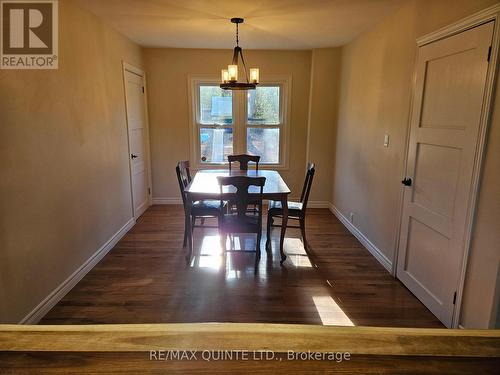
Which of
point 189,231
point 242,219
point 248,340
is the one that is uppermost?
point 248,340

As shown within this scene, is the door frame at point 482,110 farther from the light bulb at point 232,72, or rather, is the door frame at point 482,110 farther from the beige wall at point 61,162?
the beige wall at point 61,162

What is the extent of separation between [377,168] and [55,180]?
304 centimetres

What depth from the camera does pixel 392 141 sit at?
3135 mm

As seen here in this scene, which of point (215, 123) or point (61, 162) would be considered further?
point (215, 123)

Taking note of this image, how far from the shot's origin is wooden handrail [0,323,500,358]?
0.80 m

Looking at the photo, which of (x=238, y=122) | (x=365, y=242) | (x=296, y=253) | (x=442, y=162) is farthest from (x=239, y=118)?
(x=442, y=162)

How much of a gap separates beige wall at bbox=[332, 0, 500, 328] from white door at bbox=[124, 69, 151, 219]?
9.66 ft

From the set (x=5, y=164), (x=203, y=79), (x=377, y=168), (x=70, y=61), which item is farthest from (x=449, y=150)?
(x=203, y=79)

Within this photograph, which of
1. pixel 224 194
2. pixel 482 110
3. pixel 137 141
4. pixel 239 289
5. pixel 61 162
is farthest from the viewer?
pixel 137 141

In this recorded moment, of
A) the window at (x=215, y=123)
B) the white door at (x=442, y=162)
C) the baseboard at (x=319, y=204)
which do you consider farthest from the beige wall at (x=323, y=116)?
the white door at (x=442, y=162)

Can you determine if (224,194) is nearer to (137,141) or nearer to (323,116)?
(137,141)

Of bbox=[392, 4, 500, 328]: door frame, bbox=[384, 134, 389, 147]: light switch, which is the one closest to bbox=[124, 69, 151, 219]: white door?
bbox=[384, 134, 389, 147]: light switch

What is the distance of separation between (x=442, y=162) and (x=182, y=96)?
3.90 m

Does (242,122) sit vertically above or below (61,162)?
above
